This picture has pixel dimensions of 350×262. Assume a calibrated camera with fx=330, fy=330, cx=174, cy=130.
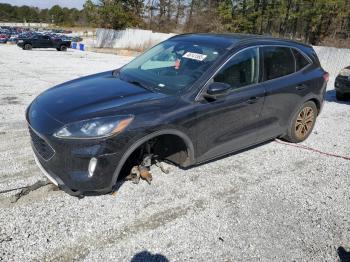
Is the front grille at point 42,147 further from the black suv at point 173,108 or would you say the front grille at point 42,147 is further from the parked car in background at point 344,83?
the parked car in background at point 344,83

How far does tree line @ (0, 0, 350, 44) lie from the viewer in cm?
3747

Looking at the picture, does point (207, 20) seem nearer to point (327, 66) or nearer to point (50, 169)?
point (327, 66)

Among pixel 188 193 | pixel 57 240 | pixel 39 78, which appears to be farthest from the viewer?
pixel 39 78

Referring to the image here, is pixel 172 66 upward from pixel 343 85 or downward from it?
upward

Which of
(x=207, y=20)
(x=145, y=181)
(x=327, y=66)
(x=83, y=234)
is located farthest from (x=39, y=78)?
(x=207, y=20)

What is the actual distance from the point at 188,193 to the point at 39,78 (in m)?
9.30

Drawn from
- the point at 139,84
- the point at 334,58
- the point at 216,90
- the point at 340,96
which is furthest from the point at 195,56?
the point at 334,58

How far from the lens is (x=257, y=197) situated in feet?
12.6

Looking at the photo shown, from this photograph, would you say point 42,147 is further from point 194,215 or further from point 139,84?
point 194,215

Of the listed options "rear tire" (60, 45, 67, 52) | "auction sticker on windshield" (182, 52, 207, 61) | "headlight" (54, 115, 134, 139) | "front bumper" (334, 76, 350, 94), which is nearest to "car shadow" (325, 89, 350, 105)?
"front bumper" (334, 76, 350, 94)

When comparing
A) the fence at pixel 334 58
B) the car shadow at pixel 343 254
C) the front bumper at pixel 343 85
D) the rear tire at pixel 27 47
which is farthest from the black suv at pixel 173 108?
the rear tire at pixel 27 47

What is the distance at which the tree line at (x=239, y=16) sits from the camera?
37.5m

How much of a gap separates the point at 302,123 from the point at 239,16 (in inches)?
1558

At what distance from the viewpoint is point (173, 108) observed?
3533 millimetres
